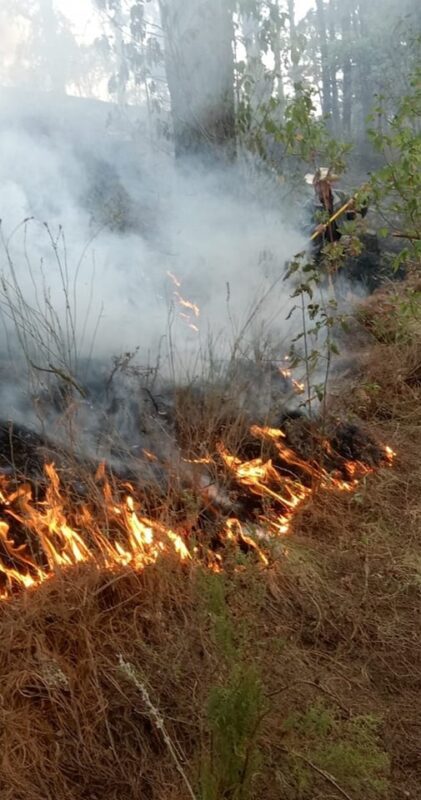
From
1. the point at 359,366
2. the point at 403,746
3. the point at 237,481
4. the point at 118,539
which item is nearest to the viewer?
the point at 403,746

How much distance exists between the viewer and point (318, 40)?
1138 centimetres

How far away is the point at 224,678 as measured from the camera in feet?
6.82

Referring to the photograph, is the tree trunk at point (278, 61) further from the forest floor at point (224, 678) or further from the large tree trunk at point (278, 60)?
the forest floor at point (224, 678)

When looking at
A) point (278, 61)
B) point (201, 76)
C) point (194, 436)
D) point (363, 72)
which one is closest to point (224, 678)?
point (194, 436)

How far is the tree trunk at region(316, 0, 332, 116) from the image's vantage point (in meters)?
9.68

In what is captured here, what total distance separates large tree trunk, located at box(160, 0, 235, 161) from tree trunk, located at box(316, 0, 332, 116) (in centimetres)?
513

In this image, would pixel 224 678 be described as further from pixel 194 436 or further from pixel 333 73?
pixel 333 73

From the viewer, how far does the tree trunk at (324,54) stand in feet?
31.8

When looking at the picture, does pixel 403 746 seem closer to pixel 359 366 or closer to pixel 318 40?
pixel 359 366

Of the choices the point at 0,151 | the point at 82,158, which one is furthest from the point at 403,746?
the point at 82,158

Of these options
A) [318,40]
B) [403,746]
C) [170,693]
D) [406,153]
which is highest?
[318,40]

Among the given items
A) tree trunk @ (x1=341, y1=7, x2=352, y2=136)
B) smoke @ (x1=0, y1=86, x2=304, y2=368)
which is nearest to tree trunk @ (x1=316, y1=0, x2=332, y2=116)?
tree trunk @ (x1=341, y1=7, x2=352, y2=136)

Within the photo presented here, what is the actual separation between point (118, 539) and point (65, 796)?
976mm

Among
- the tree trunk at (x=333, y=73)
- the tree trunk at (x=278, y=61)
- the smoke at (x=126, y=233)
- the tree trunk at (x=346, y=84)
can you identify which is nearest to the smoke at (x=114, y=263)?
the smoke at (x=126, y=233)
